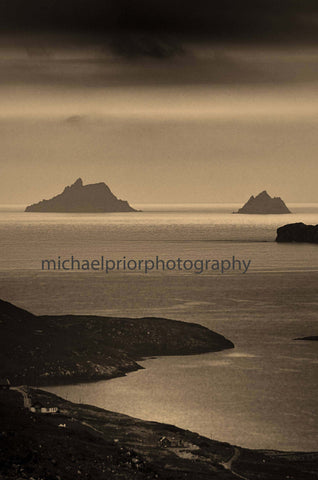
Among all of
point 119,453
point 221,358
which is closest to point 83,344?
point 221,358

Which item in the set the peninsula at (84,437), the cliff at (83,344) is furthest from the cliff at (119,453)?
the cliff at (83,344)

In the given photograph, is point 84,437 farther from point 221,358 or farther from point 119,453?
point 221,358

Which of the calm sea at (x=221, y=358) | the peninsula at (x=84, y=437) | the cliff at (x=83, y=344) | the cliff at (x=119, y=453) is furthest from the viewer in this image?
the cliff at (x=83, y=344)

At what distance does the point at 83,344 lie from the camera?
7475cm

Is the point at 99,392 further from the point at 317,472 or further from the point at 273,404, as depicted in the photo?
the point at 317,472

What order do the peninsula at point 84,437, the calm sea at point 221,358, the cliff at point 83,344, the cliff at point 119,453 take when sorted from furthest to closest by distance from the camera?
the cliff at point 83,344 < the calm sea at point 221,358 < the peninsula at point 84,437 < the cliff at point 119,453

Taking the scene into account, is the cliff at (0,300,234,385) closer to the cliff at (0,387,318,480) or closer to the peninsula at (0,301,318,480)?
the peninsula at (0,301,318,480)

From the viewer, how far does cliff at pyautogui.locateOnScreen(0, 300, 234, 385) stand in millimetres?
69875

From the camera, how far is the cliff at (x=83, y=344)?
6988 centimetres

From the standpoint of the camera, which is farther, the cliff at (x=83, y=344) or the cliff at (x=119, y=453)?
the cliff at (x=83, y=344)

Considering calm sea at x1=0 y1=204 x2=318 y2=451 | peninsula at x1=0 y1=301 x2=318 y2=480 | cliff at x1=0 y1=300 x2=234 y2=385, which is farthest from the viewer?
cliff at x1=0 y1=300 x2=234 y2=385

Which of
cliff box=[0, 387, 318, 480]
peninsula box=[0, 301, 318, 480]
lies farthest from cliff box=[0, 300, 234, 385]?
cliff box=[0, 387, 318, 480]

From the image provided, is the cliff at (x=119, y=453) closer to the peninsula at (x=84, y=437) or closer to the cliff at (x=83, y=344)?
the peninsula at (x=84, y=437)

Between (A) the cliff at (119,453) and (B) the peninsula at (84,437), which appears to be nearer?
(A) the cliff at (119,453)
